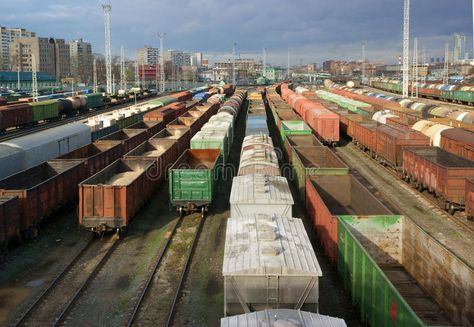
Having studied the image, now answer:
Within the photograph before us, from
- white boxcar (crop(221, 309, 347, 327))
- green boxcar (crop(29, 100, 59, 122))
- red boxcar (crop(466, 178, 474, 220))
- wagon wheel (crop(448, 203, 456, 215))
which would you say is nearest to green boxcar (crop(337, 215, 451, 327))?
white boxcar (crop(221, 309, 347, 327))

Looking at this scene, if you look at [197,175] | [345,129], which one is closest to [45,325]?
[197,175]

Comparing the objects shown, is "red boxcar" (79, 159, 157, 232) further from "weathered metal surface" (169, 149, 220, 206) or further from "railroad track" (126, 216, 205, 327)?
"weathered metal surface" (169, 149, 220, 206)

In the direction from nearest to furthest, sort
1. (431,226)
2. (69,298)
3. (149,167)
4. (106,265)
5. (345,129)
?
(69,298) < (106,265) < (431,226) < (149,167) < (345,129)

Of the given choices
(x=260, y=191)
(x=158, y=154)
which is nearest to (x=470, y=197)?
(x=260, y=191)

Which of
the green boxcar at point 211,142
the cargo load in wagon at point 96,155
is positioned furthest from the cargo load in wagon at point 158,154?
the cargo load in wagon at point 96,155

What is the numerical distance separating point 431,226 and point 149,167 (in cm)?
1421

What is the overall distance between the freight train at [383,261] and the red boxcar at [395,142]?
11.3m

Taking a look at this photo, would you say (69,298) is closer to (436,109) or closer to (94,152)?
(94,152)

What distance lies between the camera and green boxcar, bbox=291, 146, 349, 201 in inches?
844

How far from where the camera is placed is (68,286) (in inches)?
590

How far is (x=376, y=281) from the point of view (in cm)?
1062

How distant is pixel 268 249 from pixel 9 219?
35.8 ft

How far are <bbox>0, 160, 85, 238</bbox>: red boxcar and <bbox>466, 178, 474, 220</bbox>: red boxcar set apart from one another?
18.7m

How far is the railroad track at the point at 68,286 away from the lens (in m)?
13.0
